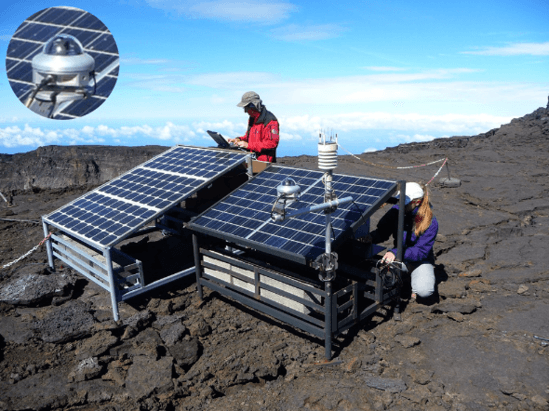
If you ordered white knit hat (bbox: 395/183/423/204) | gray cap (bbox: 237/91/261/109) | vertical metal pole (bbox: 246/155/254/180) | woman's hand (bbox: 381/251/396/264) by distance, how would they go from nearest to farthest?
woman's hand (bbox: 381/251/396/264) < white knit hat (bbox: 395/183/423/204) < vertical metal pole (bbox: 246/155/254/180) < gray cap (bbox: 237/91/261/109)

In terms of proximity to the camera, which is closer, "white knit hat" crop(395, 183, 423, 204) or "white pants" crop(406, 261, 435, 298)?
"white knit hat" crop(395, 183, 423, 204)

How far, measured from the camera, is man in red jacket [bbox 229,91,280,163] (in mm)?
8922

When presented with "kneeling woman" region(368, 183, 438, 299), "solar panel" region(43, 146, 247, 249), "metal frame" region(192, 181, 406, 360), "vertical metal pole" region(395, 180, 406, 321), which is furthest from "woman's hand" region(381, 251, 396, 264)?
"solar panel" region(43, 146, 247, 249)

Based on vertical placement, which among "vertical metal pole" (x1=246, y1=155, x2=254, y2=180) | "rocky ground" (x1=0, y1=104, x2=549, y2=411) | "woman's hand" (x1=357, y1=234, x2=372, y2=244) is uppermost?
"vertical metal pole" (x1=246, y1=155, x2=254, y2=180)

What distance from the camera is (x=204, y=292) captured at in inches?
317

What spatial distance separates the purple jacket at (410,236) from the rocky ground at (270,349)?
102 centimetres

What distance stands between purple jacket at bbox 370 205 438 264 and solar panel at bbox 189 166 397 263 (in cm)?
76

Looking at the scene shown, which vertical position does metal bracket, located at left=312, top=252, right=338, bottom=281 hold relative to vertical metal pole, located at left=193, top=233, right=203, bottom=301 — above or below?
above

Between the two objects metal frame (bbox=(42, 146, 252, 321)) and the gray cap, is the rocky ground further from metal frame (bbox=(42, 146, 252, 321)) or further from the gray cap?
the gray cap

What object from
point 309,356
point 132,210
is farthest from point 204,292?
point 309,356

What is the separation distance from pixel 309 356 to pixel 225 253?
2.09 metres

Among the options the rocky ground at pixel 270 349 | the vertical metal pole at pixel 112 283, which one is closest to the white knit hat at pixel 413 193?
the rocky ground at pixel 270 349

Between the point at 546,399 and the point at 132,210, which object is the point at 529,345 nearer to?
the point at 546,399

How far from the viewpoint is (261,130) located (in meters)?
9.10
